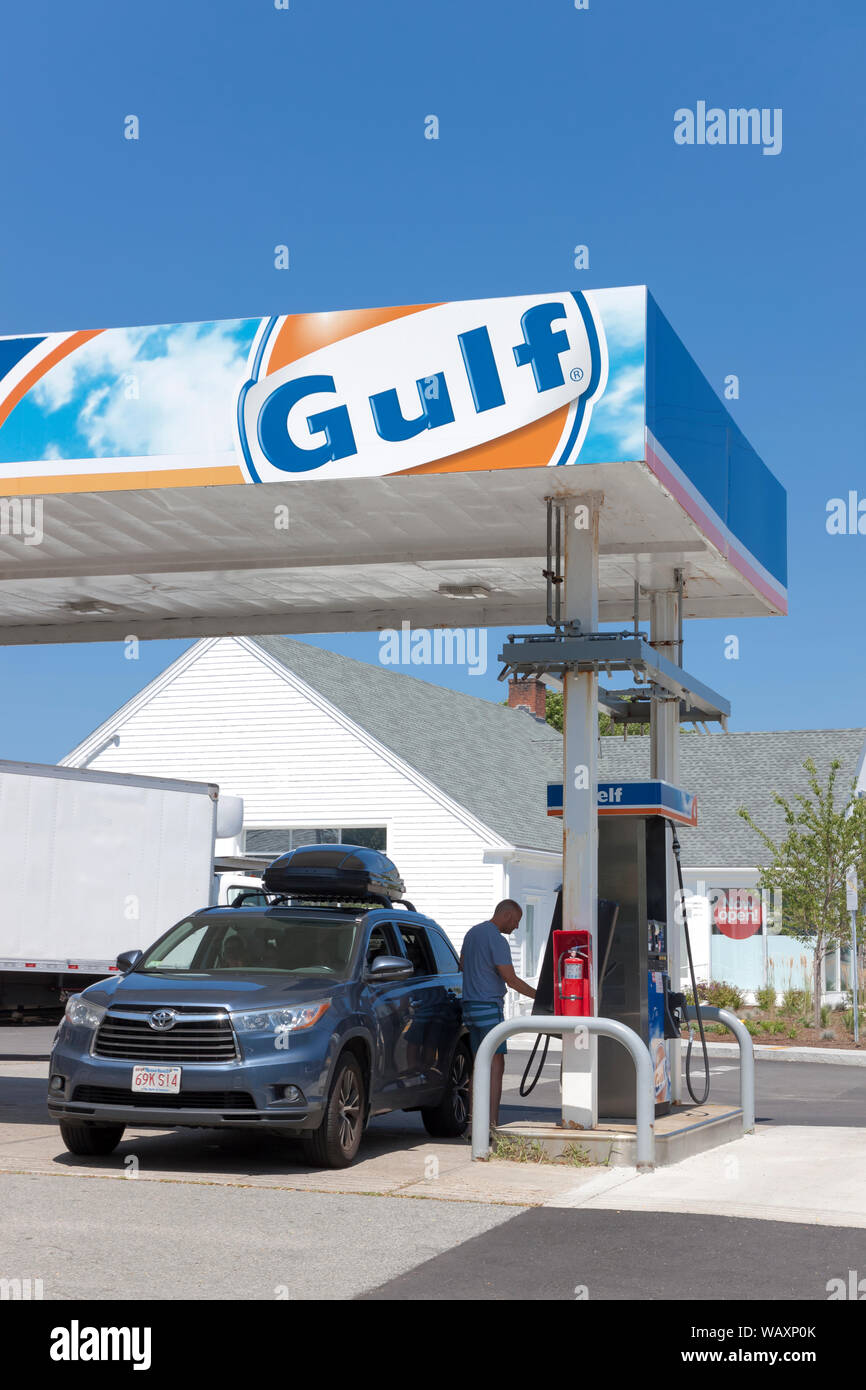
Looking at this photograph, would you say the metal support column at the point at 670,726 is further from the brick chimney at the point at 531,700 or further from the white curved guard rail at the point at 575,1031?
the brick chimney at the point at 531,700

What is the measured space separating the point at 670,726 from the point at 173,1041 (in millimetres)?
5841

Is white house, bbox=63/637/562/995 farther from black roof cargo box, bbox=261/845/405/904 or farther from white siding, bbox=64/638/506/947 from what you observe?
black roof cargo box, bbox=261/845/405/904

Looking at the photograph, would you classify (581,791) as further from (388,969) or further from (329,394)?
(329,394)

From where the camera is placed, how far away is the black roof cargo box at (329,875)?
578 inches

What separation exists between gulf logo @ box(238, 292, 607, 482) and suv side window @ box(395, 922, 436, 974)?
154 inches

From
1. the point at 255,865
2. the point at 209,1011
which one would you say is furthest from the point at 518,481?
the point at 255,865

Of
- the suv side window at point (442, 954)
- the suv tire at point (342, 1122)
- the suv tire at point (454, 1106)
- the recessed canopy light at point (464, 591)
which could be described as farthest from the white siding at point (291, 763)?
the suv tire at point (342, 1122)

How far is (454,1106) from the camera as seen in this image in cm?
1369

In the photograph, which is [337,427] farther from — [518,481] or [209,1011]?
[209,1011]

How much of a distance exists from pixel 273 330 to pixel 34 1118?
7107 mm

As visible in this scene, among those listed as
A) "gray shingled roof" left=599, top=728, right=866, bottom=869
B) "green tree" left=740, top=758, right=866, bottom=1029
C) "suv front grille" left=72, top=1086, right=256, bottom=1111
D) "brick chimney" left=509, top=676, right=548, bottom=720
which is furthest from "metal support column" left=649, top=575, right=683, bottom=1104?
"brick chimney" left=509, top=676, right=548, bottom=720

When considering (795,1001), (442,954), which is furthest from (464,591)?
(795,1001)

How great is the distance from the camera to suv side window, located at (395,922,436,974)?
1336cm
